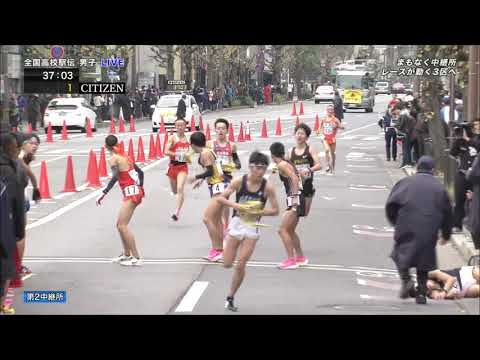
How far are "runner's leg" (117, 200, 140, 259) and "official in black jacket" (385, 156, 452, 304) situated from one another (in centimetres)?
413

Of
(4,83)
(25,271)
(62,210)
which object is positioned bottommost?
(62,210)

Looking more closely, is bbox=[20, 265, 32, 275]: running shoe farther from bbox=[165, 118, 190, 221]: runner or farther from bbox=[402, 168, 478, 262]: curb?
bbox=[402, 168, 478, 262]: curb

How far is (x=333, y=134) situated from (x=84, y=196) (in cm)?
801

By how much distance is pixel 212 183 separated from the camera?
54.3 feet

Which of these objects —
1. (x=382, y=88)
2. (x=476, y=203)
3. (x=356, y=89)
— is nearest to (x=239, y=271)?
(x=476, y=203)

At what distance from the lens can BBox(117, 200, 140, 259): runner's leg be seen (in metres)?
15.3

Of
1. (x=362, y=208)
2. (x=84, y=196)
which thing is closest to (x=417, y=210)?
(x=362, y=208)

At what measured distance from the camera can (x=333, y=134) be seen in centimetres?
2986

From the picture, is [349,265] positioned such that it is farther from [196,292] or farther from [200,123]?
[200,123]

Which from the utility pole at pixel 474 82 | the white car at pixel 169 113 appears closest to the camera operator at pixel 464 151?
the utility pole at pixel 474 82

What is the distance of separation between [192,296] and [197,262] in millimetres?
2757

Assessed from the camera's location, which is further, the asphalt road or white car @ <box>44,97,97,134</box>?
white car @ <box>44,97,97,134</box>

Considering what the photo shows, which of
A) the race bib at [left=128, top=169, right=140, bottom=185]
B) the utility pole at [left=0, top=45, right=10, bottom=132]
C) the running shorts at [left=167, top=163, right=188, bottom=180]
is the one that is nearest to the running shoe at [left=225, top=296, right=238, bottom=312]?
the utility pole at [left=0, top=45, right=10, bottom=132]

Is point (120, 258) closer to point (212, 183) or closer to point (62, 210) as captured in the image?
point (212, 183)
